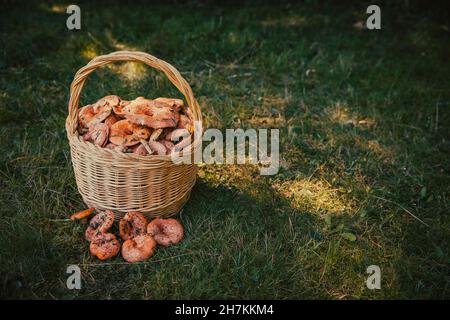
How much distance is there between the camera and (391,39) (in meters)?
5.68

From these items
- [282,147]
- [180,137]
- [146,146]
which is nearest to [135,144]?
[146,146]

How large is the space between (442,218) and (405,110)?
5.11 ft

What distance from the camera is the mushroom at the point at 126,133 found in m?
2.66

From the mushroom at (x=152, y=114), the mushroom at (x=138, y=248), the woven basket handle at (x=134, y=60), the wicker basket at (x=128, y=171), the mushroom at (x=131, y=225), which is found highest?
the woven basket handle at (x=134, y=60)

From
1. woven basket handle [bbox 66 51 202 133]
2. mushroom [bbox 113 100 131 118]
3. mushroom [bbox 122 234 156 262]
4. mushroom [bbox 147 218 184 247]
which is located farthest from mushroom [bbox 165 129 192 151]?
mushroom [bbox 122 234 156 262]

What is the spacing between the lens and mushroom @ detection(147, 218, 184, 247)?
2742 millimetres

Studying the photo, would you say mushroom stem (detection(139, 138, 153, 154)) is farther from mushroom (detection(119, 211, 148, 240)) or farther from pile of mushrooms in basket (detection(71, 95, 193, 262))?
mushroom (detection(119, 211, 148, 240))

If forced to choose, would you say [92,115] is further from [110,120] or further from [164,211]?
[164,211]

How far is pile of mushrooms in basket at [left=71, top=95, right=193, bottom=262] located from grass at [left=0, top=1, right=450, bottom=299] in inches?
4.3

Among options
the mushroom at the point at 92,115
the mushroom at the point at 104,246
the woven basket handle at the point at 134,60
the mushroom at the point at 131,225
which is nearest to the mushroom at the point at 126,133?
the mushroom at the point at 92,115

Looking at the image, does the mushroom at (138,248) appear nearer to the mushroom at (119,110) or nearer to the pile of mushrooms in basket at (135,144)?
the pile of mushrooms in basket at (135,144)

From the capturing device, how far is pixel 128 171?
102 inches

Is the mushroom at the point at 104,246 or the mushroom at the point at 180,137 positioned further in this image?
the mushroom at the point at 180,137
